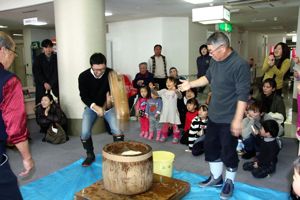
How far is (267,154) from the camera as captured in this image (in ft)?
10.9

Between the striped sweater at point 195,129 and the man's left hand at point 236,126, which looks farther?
the striped sweater at point 195,129

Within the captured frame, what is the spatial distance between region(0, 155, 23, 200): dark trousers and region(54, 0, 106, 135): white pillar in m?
3.71

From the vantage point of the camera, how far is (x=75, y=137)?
17.1 ft

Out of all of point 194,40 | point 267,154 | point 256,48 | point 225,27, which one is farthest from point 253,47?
point 267,154

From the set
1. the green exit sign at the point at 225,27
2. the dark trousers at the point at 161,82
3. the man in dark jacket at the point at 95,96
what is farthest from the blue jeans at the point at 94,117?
the green exit sign at the point at 225,27

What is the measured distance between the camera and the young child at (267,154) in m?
3.21

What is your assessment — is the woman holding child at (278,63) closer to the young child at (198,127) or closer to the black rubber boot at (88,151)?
the young child at (198,127)

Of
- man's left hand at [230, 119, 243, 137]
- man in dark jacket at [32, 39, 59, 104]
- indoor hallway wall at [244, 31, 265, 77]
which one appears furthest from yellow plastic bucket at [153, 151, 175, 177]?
indoor hallway wall at [244, 31, 265, 77]

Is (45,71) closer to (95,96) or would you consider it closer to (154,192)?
(95,96)

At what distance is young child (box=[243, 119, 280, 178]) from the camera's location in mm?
3209

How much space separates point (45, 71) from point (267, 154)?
441cm

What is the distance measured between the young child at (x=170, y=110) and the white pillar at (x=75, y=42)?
1.47 meters

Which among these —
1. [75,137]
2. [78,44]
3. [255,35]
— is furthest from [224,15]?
[255,35]

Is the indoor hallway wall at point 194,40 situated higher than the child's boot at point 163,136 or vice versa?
the indoor hallway wall at point 194,40
